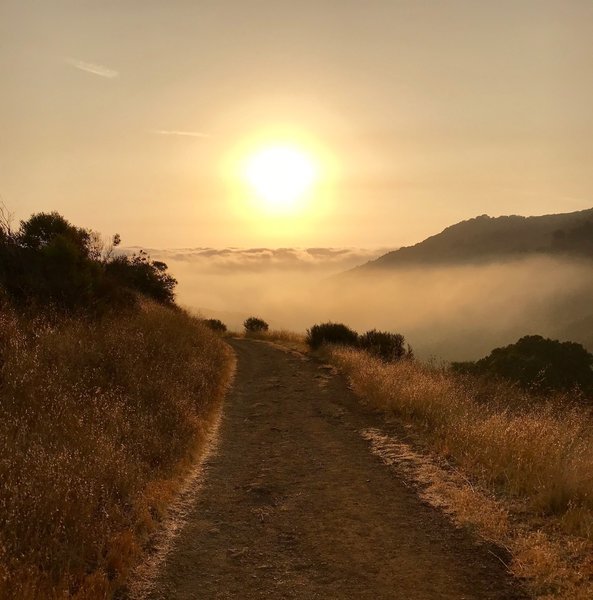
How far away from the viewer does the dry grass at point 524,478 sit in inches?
194

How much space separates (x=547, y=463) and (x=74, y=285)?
13.4 metres

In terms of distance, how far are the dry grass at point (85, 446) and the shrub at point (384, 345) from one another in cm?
1073

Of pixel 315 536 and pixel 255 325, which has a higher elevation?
pixel 255 325

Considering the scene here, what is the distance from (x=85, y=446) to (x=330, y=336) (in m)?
20.8

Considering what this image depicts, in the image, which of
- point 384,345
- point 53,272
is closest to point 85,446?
point 53,272

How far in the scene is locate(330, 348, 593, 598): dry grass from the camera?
494 centimetres

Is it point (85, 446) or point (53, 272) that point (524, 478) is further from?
point (53, 272)

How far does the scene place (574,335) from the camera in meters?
122

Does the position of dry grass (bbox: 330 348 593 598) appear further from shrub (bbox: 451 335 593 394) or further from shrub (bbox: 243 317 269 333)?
shrub (bbox: 243 317 269 333)

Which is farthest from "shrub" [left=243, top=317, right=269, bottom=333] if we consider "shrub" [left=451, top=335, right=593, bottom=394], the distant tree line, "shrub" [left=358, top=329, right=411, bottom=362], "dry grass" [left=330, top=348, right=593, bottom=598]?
"dry grass" [left=330, top=348, right=593, bottom=598]

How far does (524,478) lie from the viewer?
688cm

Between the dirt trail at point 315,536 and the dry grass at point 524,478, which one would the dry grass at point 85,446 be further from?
the dry grass at point 524,478

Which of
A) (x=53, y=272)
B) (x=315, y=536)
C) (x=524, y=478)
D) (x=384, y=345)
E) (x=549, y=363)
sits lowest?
(x=549, y=363)

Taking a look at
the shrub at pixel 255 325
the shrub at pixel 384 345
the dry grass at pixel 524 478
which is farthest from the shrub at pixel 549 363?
the shrub at pixel 255 325
